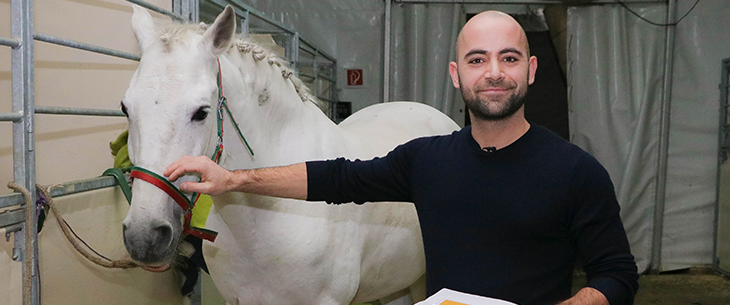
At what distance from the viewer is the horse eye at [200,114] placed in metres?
1.19

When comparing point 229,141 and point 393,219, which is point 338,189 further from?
point 393,219

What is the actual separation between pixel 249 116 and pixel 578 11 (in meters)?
3.98

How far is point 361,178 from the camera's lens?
1396 mm

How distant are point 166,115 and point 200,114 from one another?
0.30 feet

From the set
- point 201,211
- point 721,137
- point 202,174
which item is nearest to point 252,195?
point 201,211

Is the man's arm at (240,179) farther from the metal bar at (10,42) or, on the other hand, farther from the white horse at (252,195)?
the metal bar at (10,42)

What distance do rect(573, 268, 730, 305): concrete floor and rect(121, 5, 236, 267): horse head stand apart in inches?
159

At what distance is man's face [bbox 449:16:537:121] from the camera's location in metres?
1.17

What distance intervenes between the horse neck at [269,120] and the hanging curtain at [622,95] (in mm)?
3554

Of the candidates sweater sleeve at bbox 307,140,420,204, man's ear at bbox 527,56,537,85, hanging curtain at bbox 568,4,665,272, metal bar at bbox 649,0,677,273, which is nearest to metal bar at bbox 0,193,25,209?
sweater sleeve at bbox 307,140,420,204

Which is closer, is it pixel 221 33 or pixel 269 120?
pixel 221 33

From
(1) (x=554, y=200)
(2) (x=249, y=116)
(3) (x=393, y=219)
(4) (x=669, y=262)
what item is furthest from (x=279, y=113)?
(4) (x=669, y=262)

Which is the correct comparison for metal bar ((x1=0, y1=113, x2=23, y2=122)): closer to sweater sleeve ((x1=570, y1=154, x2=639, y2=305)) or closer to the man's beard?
the man's beard

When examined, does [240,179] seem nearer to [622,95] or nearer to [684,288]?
[622,95]
